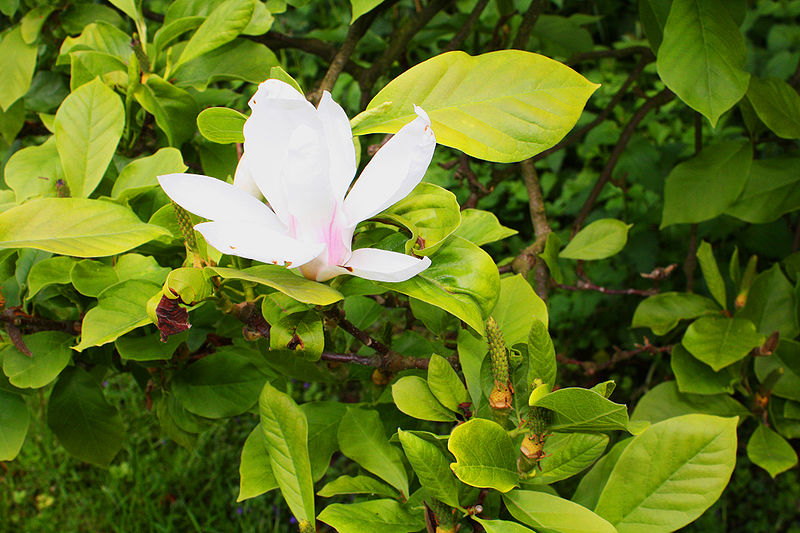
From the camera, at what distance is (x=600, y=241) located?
1037mm

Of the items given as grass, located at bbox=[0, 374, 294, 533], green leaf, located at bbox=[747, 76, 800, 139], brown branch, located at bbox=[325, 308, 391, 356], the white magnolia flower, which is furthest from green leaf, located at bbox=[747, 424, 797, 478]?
grass, located at bbox=[0, 374, 294, 533]

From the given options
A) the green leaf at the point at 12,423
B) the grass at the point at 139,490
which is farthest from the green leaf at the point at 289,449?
the grass at the point at 139,490

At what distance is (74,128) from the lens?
2.34ft

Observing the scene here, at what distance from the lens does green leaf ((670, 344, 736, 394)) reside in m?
1.00

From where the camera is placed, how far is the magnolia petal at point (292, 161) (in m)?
0.45

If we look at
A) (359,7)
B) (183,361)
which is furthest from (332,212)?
(183,361)

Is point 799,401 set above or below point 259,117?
below

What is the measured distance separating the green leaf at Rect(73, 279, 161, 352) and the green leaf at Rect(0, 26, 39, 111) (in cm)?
53

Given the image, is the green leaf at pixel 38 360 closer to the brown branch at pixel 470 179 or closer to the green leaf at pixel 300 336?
the green leaf at pixel 300 336

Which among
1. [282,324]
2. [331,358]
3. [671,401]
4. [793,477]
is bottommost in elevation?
[793,477]

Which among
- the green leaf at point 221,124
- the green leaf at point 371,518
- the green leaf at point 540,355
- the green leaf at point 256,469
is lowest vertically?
the green leaf at point 256,469

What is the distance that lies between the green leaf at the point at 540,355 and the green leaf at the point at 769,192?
70cm

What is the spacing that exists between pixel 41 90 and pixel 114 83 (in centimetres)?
34

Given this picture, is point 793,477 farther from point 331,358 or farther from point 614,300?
point 331,358
